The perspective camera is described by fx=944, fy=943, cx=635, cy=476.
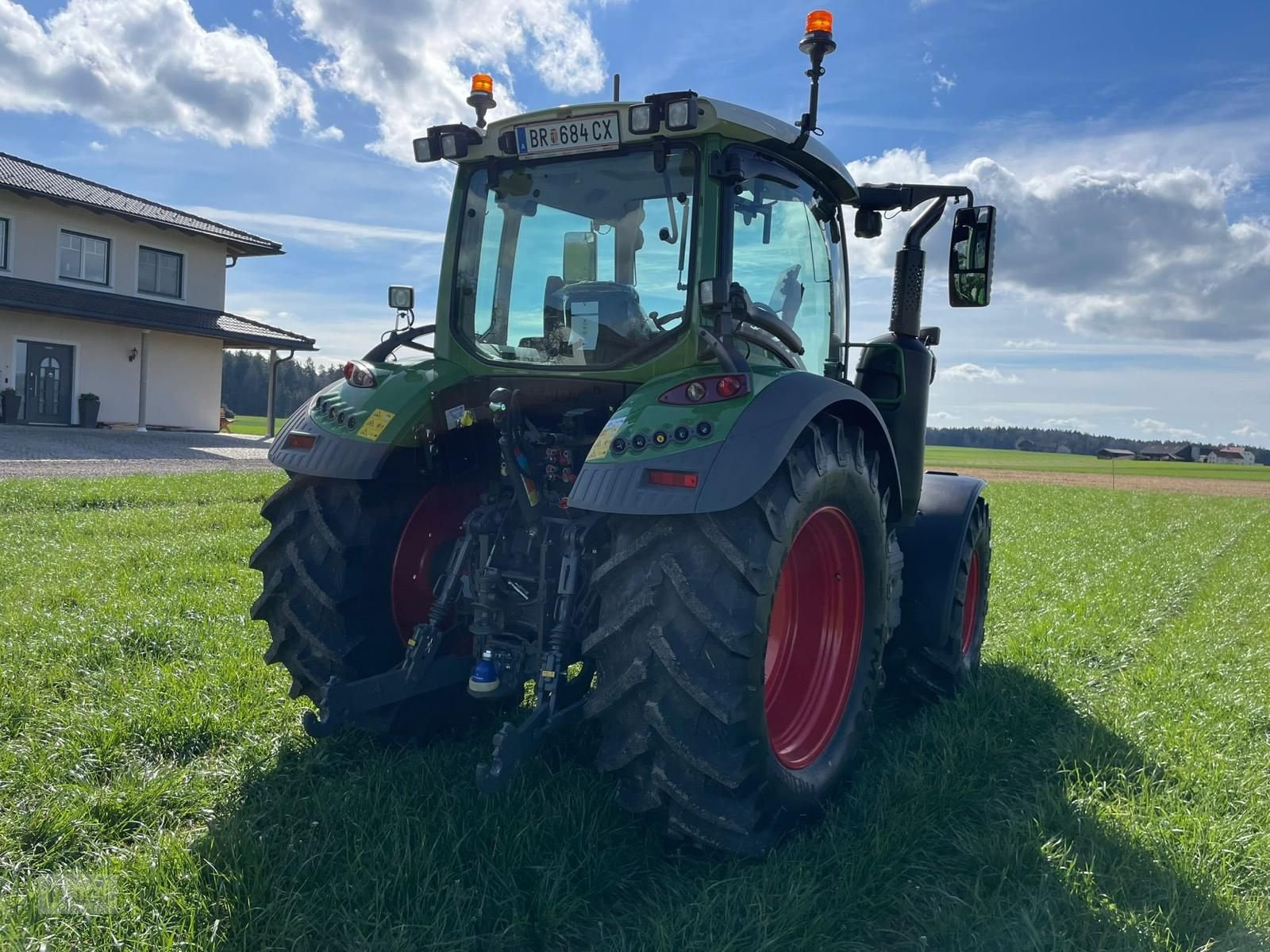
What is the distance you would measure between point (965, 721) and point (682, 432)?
2.06m

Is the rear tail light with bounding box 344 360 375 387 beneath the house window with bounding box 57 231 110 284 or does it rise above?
beneath

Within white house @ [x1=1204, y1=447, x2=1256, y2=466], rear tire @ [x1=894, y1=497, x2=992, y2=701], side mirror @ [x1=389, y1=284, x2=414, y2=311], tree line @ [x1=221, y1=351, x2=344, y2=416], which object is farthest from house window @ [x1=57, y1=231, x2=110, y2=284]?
white house @ [x1=1204, y1=447, x2=1256, y2=466]

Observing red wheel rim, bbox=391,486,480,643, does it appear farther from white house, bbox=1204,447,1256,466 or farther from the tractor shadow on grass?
white house, bbox=1204,447,1256,466

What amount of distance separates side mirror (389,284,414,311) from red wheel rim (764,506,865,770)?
6.26ft

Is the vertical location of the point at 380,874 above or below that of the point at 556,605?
below

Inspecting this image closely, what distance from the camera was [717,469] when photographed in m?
2.55

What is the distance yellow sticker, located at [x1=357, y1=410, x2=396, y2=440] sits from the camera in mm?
3297

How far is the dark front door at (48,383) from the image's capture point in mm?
20547

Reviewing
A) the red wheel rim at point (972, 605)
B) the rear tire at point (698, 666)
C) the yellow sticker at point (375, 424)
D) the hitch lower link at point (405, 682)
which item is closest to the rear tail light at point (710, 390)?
the rear tire at point (698, 666)

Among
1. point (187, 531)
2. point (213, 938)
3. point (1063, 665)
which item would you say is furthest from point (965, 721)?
point (187, 531)

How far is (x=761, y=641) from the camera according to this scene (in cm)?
256

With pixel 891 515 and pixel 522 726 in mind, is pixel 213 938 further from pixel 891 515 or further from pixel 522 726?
pixel 891 515

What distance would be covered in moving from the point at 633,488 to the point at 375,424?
3.87 feet

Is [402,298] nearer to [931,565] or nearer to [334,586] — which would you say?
[334,586]
